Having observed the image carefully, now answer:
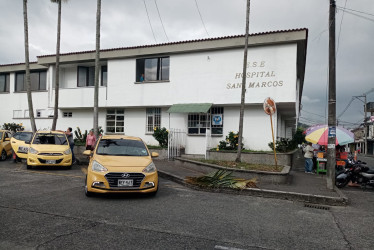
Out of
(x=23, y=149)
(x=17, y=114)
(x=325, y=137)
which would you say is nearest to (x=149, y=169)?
(x=325, y=137)

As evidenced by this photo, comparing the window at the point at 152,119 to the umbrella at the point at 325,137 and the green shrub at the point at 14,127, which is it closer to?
the umbrella at the point at 325,137

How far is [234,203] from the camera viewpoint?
7.21 m

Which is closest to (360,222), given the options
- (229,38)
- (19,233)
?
(19,233)

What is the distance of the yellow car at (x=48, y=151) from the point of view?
1123 centimetres

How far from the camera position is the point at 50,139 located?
40.4 ft

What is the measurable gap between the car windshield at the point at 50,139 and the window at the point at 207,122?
6.99m

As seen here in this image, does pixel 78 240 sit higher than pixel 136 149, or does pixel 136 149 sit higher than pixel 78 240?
pixel 136 149

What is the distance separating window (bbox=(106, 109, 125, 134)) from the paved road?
10.8m

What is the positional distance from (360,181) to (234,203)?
542 cm

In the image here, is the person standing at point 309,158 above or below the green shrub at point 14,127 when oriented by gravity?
below

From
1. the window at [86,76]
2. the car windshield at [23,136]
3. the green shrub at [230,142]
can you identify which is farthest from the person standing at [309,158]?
the window at [86,76]

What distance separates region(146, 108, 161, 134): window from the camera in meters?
17.9

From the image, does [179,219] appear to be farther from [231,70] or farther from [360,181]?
[231,70]

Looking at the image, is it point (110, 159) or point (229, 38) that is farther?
point (229, 38)
